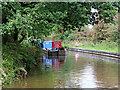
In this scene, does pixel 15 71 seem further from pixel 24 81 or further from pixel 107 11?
pixel 107 11

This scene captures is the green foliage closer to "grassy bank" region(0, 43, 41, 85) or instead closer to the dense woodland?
the dense woodland

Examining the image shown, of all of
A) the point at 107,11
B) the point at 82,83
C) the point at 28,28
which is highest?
the point at 107,11

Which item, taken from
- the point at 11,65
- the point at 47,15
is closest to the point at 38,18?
the point at 47,15

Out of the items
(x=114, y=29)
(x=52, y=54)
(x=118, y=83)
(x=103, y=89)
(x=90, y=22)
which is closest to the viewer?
(x=103, y=89)

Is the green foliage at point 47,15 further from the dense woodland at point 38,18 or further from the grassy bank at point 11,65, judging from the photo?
the grassy bank at point 11,65

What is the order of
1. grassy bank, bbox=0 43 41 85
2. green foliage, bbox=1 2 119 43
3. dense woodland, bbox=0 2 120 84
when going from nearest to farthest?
grassy bank, bbox=0 43 41 85, dense woodland, bbox=0 2 120 84, green foliage, bbox=1 2 119 43

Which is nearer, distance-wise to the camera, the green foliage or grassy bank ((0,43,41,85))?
grassy bank ((0,43,41,85))

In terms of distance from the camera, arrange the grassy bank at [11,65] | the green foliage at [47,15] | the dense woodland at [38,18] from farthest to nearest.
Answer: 1. the green foliage at [47,15]
2. the dense woodland at [38,18]
3. the grassy bank at [11,65]

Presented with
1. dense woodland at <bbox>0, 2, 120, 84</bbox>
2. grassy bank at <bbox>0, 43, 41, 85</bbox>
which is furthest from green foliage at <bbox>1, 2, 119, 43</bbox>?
grassy bank at <bbox>0, 43, 41, 85</bbox>

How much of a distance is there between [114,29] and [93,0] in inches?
800

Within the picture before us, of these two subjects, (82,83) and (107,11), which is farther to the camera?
(107,11)

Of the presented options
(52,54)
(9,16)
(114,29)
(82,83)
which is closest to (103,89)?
(82,83)

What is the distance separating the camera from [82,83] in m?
9.73

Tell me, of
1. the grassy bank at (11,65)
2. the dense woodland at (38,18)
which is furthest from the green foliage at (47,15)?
the grassy bank at (11,65)
